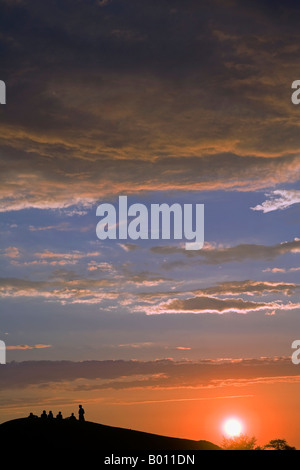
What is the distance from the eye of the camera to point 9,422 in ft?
217

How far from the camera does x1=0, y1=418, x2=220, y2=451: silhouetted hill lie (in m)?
58.9

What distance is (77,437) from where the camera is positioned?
200 ft

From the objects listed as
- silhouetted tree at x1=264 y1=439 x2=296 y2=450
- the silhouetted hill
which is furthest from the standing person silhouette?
silhouetted tree at x1=264 y1=439 x2=296 y2=450

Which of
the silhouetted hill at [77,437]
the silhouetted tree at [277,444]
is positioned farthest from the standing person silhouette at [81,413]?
the silhouetted tree at [277,444]

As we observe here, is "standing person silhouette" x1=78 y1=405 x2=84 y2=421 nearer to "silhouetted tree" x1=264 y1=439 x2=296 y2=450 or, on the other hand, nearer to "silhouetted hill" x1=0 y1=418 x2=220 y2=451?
"silhouetted hill" x1=0 y1=418 x2=220 y2=451

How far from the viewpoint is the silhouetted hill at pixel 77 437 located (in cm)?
5894

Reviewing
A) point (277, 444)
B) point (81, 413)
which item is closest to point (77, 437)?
point (81, 413)

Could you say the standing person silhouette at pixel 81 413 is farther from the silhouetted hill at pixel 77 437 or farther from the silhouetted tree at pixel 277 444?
the silhouetted tree at pixel 277 444

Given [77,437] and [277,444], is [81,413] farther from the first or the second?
[277,444]
